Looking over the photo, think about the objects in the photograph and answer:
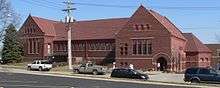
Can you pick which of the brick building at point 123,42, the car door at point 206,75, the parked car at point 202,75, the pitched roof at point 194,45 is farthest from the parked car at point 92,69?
the pitched roof at point 194,45

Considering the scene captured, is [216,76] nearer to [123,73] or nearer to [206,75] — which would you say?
[206,75]

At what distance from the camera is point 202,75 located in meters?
49.3

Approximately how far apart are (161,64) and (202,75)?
38.0 m

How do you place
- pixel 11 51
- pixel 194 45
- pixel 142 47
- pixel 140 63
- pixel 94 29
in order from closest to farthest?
pixel 140 63
pixel 142 47
pixel 194 45
pixel 11 51
pixel 94 29

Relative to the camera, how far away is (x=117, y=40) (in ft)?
301

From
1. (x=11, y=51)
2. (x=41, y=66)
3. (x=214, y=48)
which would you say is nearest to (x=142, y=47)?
(x=41, y=66)

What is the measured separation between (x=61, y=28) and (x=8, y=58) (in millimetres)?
13438

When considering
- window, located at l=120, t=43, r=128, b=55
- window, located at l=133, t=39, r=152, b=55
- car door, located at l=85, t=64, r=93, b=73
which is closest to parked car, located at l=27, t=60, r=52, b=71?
car door, located at l=85, t=64, r=93, b=73

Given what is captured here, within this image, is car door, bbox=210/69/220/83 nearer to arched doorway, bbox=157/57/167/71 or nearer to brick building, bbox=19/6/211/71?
brick building, bbox=19/6/211/71

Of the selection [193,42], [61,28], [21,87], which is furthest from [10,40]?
[21,87]

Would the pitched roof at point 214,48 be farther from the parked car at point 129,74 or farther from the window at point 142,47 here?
the parked car at point 129,74

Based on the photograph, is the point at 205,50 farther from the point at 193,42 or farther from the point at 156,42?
the point at 156,42

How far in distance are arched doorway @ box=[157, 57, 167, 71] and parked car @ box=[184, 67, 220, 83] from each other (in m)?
35.2

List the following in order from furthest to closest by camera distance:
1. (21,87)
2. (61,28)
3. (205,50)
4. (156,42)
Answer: (61,28), (205,50), (156,42), (21,87)
